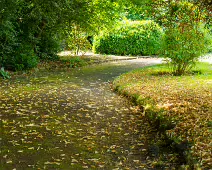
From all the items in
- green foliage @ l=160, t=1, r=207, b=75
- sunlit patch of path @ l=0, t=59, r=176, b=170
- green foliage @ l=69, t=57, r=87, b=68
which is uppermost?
green foliage @ l=160, t=1, r=207, b=75

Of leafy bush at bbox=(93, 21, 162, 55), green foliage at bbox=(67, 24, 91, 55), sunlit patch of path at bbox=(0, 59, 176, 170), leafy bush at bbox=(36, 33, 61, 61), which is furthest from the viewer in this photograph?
leafy bush at bbox=(93, 21, 162, 55)

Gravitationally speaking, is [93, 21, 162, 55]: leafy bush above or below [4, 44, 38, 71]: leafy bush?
above

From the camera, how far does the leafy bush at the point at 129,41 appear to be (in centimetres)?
2695

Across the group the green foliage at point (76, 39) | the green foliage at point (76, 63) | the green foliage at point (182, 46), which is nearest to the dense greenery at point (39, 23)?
the green foliage at point (76, 39)

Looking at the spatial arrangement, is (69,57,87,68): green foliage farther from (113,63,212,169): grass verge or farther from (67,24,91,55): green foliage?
(113,63,212,169): grass verge

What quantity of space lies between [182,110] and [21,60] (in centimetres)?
973

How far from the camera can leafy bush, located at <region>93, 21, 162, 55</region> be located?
88.4ft

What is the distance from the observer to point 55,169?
4.70 metres

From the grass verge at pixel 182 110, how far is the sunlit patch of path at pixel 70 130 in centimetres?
34

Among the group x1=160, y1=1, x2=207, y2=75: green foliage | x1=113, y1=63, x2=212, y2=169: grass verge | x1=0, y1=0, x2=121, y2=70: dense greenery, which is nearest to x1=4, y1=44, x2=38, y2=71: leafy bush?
x1=0, y1=0, x2=121, y2=70: dense greenery

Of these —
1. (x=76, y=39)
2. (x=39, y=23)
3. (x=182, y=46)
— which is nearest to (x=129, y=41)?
(x=76, y=39)

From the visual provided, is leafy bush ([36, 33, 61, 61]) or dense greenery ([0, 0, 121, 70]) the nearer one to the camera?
dense greenery ([0, 0, 121, 70])

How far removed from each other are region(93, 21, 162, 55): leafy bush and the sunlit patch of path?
52.7 feet

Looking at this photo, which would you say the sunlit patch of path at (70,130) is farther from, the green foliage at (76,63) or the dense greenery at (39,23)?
the green foliage at (76,63)
